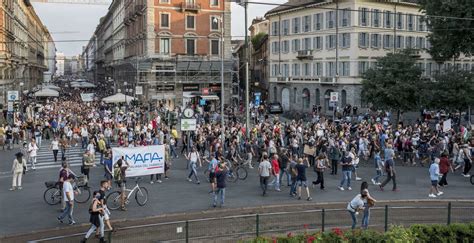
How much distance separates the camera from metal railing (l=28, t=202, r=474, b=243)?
555 inches

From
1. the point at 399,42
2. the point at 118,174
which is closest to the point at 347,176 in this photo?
the point at 118,174

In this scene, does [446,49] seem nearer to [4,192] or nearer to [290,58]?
[290,58]

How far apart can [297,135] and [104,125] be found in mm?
14002

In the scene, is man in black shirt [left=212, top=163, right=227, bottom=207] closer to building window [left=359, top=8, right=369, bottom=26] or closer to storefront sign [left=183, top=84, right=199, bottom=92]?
building window [left=359, top=8, right=369, bottom=26]

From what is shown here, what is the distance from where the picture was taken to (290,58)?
65.9 m

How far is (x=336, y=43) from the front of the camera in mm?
56031

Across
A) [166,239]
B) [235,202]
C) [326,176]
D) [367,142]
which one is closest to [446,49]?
[367,142]

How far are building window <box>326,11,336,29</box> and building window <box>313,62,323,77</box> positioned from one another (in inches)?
174

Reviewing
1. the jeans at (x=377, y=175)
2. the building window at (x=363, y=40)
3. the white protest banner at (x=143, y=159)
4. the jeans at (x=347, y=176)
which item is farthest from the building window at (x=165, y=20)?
the jeans at (x=347, y=176)

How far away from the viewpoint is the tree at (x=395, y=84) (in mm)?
43844

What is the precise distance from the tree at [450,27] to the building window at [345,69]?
46.7 ft

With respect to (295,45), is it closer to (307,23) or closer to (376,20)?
(307,23)

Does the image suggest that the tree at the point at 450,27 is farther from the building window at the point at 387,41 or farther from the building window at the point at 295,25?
the building window at the point at 295,25

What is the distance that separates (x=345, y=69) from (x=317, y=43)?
226 inches
